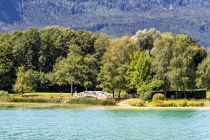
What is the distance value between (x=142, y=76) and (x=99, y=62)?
19.8 metres

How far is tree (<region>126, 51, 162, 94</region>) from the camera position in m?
97.1

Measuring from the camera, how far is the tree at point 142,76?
97.1 metres

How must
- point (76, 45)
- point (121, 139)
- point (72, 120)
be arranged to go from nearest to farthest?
point (121, 139) → point (72, 120) → point (76, 45)

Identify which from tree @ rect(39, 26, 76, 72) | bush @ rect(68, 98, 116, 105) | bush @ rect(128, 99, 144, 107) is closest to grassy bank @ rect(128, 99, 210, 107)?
bush @ rect(128, 99, 144, 107)

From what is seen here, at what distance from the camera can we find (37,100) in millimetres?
96688

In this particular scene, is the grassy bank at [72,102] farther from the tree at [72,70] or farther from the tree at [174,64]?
the tree at [72,70]

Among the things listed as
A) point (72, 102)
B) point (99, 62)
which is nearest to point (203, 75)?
point (72, 102)

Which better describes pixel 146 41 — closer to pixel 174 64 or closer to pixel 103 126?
pixel 174 64

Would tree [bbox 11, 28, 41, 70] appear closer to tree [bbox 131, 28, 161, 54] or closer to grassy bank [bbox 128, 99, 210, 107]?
tree [bbox 131, 28, 161, 54]

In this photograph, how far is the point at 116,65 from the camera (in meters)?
103

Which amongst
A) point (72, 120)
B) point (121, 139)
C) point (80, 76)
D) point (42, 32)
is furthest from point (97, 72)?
point (121, 139)

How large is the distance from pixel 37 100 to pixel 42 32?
3800 cm

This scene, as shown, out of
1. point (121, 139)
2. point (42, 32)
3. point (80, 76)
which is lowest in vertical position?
point (121, 139)

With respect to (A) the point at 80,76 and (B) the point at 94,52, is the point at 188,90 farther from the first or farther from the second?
(B) the point at 94,52
